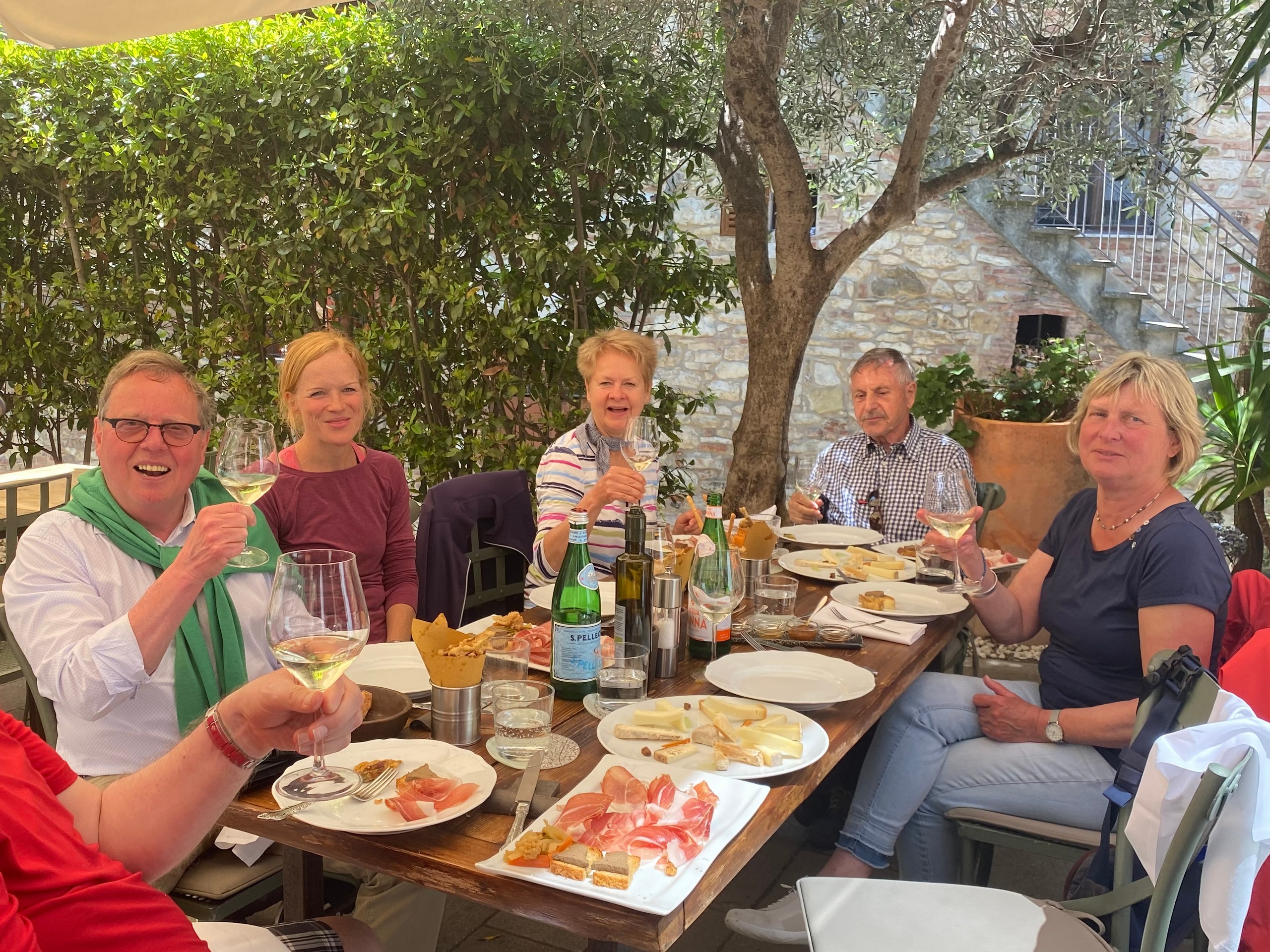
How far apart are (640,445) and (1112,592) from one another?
3.61ft

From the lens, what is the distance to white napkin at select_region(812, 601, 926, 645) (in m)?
2.47

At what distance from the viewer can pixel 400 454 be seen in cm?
479

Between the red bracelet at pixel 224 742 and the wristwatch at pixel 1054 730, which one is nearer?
the red bracelet at pixel 224 742

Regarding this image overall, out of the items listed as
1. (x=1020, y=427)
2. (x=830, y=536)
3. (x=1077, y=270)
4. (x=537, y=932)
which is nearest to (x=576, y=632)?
(x=537, y=932)

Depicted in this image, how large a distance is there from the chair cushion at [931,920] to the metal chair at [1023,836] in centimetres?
10

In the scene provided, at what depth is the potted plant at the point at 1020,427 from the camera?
4941mm

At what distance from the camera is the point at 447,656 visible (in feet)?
5.78

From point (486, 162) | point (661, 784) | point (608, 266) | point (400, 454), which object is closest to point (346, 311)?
point (400, 454)

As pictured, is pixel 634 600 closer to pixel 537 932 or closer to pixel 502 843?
pixel 502 843

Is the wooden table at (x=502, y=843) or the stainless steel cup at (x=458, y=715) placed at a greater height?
the stainless steel cup at (x=458, y=715)

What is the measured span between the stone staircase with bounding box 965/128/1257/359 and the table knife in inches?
258

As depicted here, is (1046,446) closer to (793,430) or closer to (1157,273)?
(793,430)

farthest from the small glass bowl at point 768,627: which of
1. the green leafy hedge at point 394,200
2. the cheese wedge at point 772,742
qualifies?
the green leafy hedge at point 394,200

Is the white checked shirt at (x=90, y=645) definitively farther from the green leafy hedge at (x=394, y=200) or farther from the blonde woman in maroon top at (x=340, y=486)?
the green leafy hedge at (x=394, y=200)
